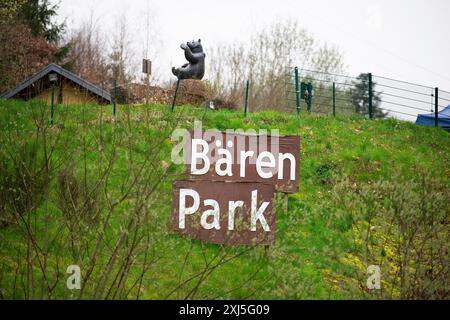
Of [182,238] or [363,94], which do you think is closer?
[182,238]

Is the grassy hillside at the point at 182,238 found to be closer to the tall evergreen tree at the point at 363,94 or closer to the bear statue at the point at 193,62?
the bear statue at the point at 193,62

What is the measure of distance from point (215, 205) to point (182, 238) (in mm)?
710

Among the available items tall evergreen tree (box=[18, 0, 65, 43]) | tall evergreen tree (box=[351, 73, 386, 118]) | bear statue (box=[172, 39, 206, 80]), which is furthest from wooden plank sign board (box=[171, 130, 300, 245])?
tall evergreen tree (box=[18, 0, 65, 43])

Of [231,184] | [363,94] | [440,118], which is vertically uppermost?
[363,94]

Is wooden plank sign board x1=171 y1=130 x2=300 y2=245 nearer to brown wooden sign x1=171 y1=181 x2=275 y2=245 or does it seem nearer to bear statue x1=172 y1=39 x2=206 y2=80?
brown wooden sign x1=171 y1=181 x2=275 y2=245

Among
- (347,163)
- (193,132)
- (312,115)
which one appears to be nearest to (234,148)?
(193,132)

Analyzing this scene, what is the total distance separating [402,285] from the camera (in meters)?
5.06

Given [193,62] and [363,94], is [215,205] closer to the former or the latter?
[193,62]

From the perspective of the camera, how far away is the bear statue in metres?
16.9

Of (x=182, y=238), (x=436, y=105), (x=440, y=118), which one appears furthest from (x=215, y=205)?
(x=440, y=118)

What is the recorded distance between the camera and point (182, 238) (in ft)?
23.8

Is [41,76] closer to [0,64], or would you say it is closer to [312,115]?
[0,64]

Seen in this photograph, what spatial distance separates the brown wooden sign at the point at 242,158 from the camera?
7965 millimetres

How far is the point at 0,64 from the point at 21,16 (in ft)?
27.1
